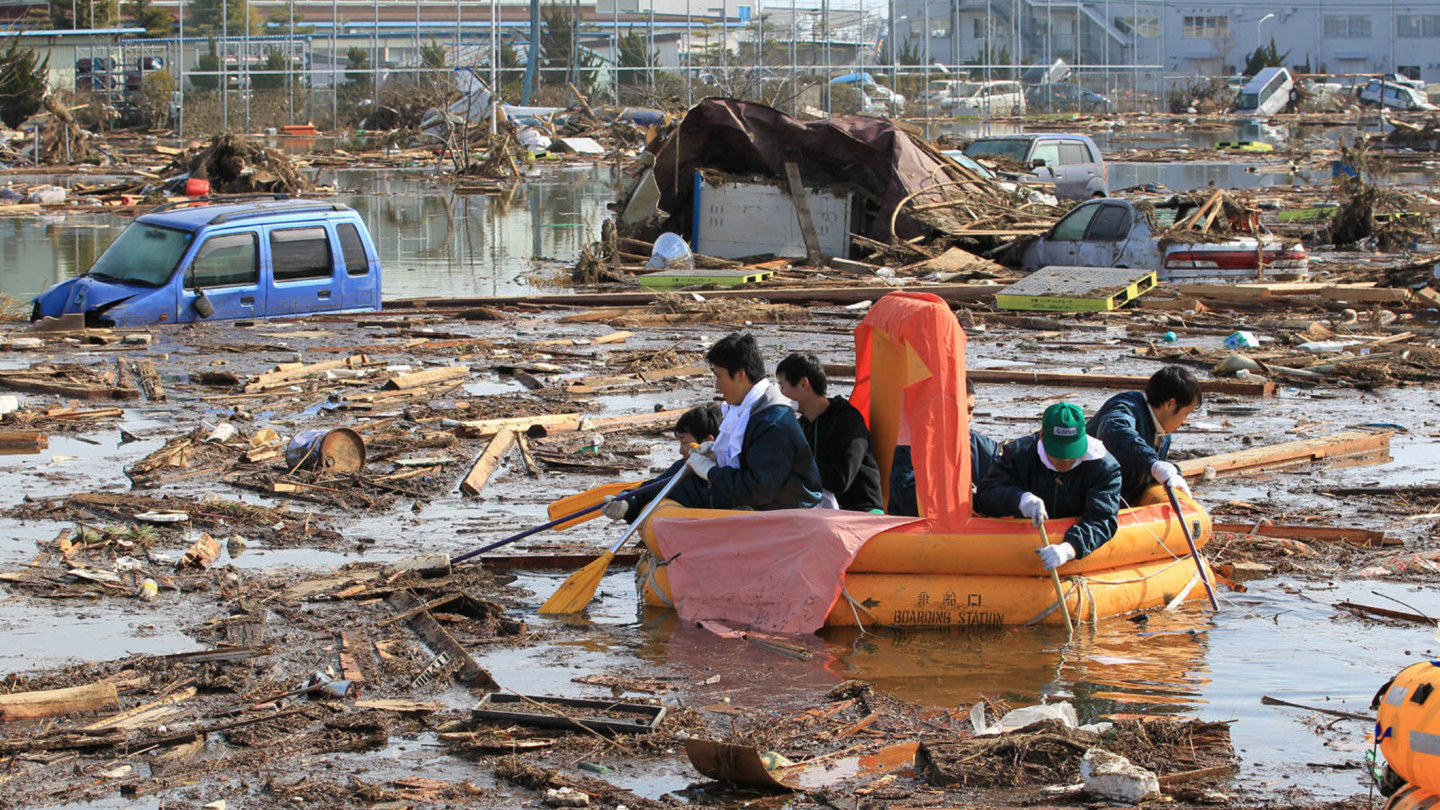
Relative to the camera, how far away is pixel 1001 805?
555 cm

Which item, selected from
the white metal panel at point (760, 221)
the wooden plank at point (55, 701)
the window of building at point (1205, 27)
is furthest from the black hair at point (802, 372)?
the window of building at point (1205, 27)

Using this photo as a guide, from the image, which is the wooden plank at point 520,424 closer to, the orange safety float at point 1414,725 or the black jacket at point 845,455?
the black jacket at point 845,455

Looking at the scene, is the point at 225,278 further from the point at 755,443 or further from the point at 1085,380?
the point at 755,443

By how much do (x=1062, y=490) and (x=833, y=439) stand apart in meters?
1.31

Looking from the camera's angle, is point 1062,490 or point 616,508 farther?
point 616,508

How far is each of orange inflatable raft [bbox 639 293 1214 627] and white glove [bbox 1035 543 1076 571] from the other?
0.19m

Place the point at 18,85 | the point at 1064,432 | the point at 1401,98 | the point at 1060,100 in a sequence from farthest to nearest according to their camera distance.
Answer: the point at 1060,100 < the point at 1401,98 < the point at 18,85 < the point at 1064,432

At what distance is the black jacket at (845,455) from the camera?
8.33 metres

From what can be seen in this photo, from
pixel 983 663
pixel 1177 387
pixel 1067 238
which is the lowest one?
pixel 983 663

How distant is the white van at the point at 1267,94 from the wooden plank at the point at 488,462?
230 feet

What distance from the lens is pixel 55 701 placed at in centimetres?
635

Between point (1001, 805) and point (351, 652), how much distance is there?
11.2 feet

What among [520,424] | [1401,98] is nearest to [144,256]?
[520,424]

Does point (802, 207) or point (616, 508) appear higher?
point (802, 207)
